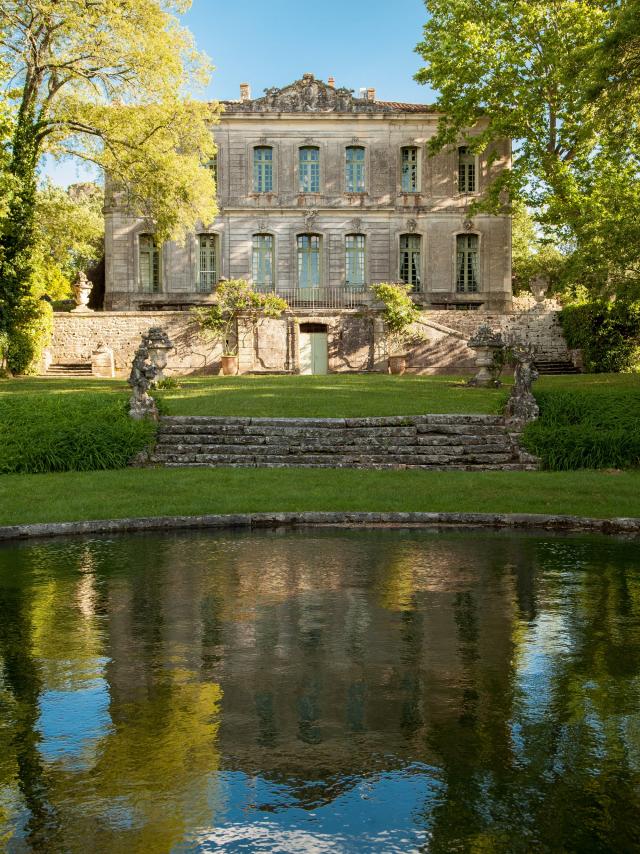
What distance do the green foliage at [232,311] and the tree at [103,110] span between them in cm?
375

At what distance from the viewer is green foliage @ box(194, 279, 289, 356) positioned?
95.5 feet

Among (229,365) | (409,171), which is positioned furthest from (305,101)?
(229,365)

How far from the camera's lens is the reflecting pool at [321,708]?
3195 millimetres

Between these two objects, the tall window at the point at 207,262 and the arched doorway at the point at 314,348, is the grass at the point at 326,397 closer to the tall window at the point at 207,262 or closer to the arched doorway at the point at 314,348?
the arched doorway at the point at 314,348

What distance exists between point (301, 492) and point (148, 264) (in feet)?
81.7

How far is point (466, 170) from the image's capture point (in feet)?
113

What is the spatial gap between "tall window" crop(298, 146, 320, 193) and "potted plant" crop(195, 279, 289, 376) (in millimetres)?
6836

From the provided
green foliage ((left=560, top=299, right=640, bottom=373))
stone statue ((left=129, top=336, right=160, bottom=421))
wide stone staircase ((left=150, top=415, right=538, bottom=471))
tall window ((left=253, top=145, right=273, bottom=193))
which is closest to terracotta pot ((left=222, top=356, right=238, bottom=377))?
tall window ((left=253, top=145, right=273, bottom=193))

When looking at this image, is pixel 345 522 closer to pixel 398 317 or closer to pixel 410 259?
pixel 398 317

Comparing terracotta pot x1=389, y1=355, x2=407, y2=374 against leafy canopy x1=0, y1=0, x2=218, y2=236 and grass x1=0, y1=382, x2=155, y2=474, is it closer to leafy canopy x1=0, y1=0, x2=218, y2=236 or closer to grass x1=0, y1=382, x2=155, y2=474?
leafy canopy x1=0, y1=0, x2=218, y2=236

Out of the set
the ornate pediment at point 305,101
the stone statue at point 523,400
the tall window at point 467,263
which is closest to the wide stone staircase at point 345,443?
the stone statue at point 523,400

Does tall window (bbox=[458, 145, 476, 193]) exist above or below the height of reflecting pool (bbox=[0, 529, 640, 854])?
above

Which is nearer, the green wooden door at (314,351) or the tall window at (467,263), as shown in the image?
the green wooden door at (314,351)

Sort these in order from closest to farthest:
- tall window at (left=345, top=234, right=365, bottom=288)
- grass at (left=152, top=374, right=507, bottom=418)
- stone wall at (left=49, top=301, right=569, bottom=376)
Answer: grass at (left=152, top=374, right=507, bottom=418)
stone wall at (left=49, top=301, right=569, bottom=376)
tall window at (left=345, top=234, right=365, bottom=288)
